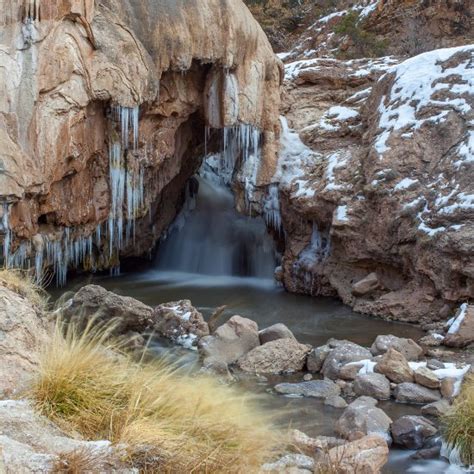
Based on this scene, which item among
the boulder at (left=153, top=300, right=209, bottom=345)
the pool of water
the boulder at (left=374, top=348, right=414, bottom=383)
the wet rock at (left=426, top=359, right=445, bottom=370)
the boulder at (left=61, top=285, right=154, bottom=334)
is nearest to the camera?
the pool of water

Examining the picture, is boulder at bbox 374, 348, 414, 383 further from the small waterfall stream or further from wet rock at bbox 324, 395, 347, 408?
the small waterfall stream

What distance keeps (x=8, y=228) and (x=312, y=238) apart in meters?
7.70

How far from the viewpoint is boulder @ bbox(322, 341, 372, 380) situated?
8547 millimetres

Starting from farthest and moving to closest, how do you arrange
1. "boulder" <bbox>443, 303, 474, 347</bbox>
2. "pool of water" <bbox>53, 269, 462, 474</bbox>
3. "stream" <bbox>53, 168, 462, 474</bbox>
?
"boulder" <bbox>443, 303, 474, 347</bbox> < "stream" <bbox>53, 168, 462, 474</bbox> < "pool of water" <bbox>53, 269, 462, 474</bbox>

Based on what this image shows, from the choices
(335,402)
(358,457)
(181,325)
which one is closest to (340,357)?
(335,402)

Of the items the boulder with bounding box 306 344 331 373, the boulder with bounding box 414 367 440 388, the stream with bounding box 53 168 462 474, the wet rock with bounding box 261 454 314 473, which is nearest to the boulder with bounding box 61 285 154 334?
the stream with bounding box 53 168 462 474

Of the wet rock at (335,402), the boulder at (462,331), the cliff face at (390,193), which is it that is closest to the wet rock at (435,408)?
the wet rock at (335,402)

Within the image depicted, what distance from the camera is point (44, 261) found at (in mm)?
13680

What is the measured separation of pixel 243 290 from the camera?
16047mm

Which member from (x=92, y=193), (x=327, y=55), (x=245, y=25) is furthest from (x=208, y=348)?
(x=327, y=55)

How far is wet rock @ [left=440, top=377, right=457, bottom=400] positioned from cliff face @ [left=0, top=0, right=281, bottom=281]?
306 inches

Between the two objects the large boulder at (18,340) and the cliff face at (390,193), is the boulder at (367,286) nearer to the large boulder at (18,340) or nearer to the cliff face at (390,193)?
the cliff face at (390,193)

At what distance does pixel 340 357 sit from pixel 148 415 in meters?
5.40

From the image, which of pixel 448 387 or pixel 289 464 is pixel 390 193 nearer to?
pixel 448 387
